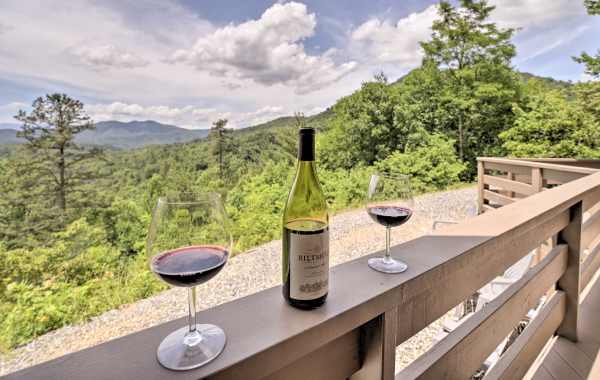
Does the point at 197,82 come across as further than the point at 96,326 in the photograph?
Yes

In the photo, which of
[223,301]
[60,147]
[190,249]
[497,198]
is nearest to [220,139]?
[60,147]

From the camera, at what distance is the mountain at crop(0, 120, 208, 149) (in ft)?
29.3

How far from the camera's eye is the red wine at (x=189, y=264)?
1.11 ft

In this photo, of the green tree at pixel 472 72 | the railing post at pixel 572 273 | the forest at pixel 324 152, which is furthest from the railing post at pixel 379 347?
the green tree at pixel 472 72

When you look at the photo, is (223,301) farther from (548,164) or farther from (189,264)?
(548,164)

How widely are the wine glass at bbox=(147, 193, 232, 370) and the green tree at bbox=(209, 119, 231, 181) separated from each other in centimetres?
1114

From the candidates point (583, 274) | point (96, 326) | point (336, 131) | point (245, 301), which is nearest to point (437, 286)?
point (245, 301)

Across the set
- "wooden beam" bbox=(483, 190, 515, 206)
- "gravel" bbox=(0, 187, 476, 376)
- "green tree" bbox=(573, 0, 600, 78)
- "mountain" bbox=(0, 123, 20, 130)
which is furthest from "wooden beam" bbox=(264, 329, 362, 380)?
"mountain" bbox=(0, 123, 20, 130)

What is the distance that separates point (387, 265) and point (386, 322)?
0.10 metres

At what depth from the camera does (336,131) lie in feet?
32.6

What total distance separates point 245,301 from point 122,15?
25.0 ft

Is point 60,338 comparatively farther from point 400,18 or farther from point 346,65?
point 400,18

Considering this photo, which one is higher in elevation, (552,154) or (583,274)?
(552,154)

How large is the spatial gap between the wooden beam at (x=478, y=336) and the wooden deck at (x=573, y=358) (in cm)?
34
